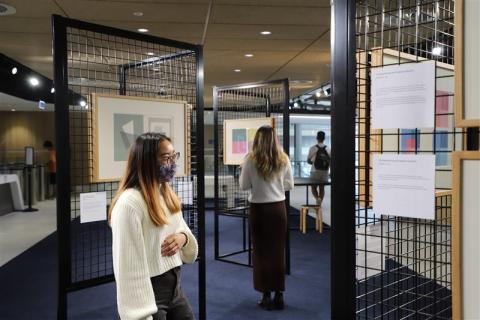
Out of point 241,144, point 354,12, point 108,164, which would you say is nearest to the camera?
point 354,12

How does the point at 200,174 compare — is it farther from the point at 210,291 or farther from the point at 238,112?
the point at 238,112

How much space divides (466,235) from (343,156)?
0.39m

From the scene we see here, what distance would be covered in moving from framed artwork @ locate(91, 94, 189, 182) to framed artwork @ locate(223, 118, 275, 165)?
2.09 m

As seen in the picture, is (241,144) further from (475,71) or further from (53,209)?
(53,209)

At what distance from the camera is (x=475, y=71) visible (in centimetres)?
101

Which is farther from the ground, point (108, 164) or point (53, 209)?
point (108, 164)

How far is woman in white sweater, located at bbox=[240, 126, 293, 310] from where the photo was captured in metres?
3.77

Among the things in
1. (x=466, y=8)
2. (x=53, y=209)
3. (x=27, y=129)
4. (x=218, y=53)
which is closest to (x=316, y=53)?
(x=218, y=53)

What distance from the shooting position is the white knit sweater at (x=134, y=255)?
5.61 feet

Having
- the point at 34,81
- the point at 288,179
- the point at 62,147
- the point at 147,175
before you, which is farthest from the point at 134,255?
the point at 34,81

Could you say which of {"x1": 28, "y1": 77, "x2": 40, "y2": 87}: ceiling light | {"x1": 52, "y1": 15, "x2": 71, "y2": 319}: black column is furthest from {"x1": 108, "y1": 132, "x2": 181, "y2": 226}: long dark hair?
{"x1": 28, "y1": 77, "x2": 40, "y2": 87}: ceiling light

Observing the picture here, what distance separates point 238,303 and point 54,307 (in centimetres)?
168

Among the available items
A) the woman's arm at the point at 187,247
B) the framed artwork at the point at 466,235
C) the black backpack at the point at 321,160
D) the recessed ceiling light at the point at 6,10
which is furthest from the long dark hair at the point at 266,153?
the black backpack at the point at 321,160

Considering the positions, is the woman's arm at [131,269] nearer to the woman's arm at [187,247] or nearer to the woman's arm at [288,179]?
the woman's arm at [187,247]
